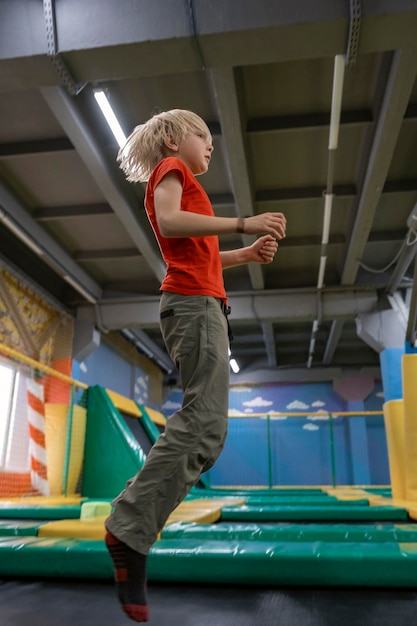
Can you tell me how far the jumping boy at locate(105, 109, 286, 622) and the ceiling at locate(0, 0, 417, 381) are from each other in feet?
1.02

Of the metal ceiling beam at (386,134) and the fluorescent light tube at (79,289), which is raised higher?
the metal ceiling beam at (386,134)

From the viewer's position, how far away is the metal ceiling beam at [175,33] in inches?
115

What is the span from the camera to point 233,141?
4234mm

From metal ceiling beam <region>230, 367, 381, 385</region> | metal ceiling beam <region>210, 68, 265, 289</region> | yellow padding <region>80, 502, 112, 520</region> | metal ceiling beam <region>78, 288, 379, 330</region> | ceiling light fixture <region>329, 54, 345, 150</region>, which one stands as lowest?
yellow padding <region>80, 502, 112, 520</region>

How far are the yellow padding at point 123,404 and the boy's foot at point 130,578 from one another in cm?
456

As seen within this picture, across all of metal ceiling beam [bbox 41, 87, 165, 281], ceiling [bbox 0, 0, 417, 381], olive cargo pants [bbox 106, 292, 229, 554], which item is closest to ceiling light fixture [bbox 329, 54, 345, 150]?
ceiling [bbox 0, 0, 417, 381]

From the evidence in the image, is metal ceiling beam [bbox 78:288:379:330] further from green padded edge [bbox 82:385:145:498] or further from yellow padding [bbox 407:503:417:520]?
yellow padding [bbox 407:503:417:520]

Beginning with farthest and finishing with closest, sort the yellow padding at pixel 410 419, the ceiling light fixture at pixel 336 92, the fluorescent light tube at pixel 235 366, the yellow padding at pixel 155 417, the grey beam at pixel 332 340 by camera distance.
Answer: the fluorescent light tube at pixel 235 366 → the grey beam at pixel 332 340 → the yellow padding at pixel 155 417 → the yellow padding at pixel 410 419 → the ceiling light fixture at pixel 336 92

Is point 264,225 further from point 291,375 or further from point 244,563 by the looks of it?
point 291,375

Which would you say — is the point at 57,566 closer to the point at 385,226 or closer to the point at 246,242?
the point at 246,242

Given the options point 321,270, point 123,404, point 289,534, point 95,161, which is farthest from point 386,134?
point 123,404

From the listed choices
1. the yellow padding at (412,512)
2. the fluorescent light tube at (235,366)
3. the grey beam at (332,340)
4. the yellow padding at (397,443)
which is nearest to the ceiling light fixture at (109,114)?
the yellow padding at (412,512)

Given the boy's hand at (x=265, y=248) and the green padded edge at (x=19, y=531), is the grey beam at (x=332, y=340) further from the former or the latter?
the boy's hand at (x=265, y=248)

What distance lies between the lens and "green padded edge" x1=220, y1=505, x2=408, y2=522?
3.10 m
